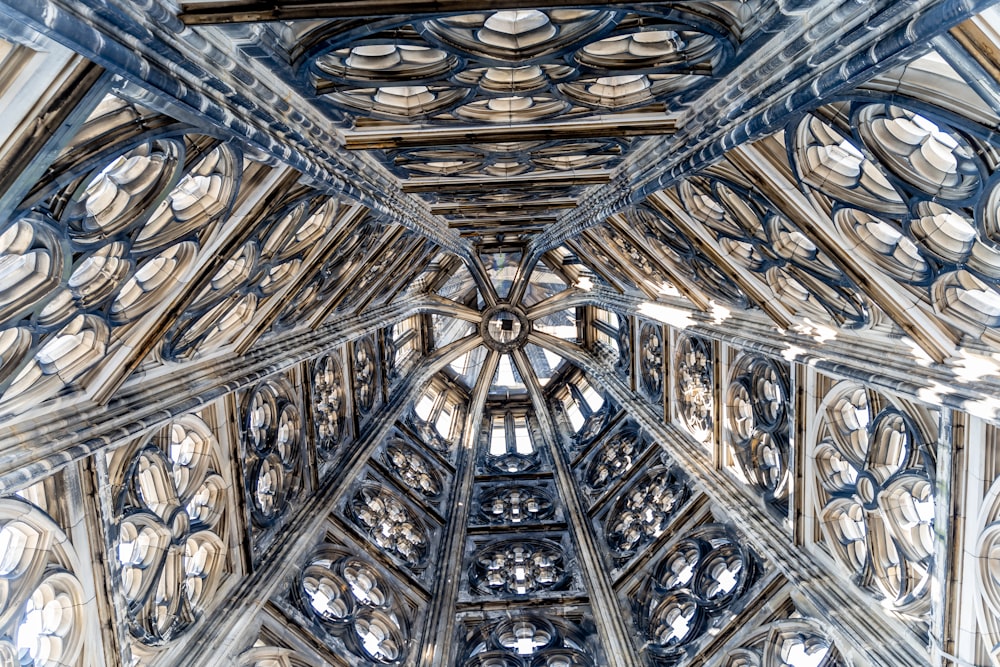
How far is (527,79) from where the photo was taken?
8.05m

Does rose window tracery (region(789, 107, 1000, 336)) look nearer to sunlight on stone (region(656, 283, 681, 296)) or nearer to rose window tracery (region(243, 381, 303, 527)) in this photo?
sunlight on stone (region(656, 283, 681, 296))

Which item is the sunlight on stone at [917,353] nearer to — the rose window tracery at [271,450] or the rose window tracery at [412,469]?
the rose window tracery at [271,450]

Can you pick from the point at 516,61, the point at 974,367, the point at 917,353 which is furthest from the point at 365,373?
the point at 974,367

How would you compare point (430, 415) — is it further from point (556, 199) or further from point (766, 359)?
point (766, 359)

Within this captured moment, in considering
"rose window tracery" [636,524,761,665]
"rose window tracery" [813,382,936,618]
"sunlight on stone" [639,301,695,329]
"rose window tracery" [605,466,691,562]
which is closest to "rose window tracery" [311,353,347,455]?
"rose window tracery" [605,466,691,562]

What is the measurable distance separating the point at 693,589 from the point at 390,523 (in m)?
6.44

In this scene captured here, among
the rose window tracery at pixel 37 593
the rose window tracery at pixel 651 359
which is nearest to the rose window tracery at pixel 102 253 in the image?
the rose window tracery at pixel 37 593

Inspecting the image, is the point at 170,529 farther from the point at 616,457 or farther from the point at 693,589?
the point at 616,457

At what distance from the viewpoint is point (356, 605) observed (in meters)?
13.9

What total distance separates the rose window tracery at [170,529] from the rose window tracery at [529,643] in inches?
205

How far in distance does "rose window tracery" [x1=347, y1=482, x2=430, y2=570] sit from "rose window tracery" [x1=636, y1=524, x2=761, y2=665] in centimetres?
481

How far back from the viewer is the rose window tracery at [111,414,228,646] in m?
9.55

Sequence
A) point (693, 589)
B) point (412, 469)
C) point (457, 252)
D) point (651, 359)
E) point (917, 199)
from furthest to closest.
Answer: point (412, 469)
point (651, 359)
point (457, 252)
point (693, 589)
point (917, 199)

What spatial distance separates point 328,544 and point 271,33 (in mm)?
10408
